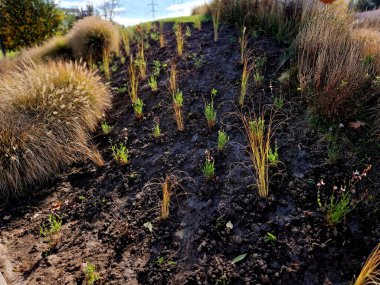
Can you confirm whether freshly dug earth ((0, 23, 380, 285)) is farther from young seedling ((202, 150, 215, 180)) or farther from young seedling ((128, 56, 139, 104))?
young seedling ((128, 56, 139, 104))

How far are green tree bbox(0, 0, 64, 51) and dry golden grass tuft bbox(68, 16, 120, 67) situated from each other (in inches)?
173

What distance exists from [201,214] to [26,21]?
1086 centimetres

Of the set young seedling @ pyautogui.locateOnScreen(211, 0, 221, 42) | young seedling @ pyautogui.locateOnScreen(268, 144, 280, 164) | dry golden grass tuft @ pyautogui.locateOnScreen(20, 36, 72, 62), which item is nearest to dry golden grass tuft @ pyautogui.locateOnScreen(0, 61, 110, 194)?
young seedling @ pyautogui.locateOnScreen(268, 144, 280, 164)

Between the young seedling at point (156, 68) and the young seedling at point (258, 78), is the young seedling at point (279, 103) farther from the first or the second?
the young seedling at point (156, 68)

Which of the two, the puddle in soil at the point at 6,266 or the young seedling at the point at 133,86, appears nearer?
the puddle in soil at the point at 6,266

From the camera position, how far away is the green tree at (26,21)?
393 inches

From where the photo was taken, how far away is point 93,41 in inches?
268

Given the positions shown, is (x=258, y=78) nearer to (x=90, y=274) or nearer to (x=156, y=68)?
(x=156, y=68)

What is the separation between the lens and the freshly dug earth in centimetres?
195

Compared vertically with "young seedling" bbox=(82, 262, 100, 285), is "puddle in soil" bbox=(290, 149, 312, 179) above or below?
above

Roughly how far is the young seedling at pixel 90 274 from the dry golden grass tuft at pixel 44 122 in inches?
56.8

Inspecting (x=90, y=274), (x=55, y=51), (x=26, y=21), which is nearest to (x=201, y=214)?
(x=90, y=274)

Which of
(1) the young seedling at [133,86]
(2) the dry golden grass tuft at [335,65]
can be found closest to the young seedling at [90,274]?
(2) the dry golden grass tuft at [335,65]

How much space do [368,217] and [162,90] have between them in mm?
3127
